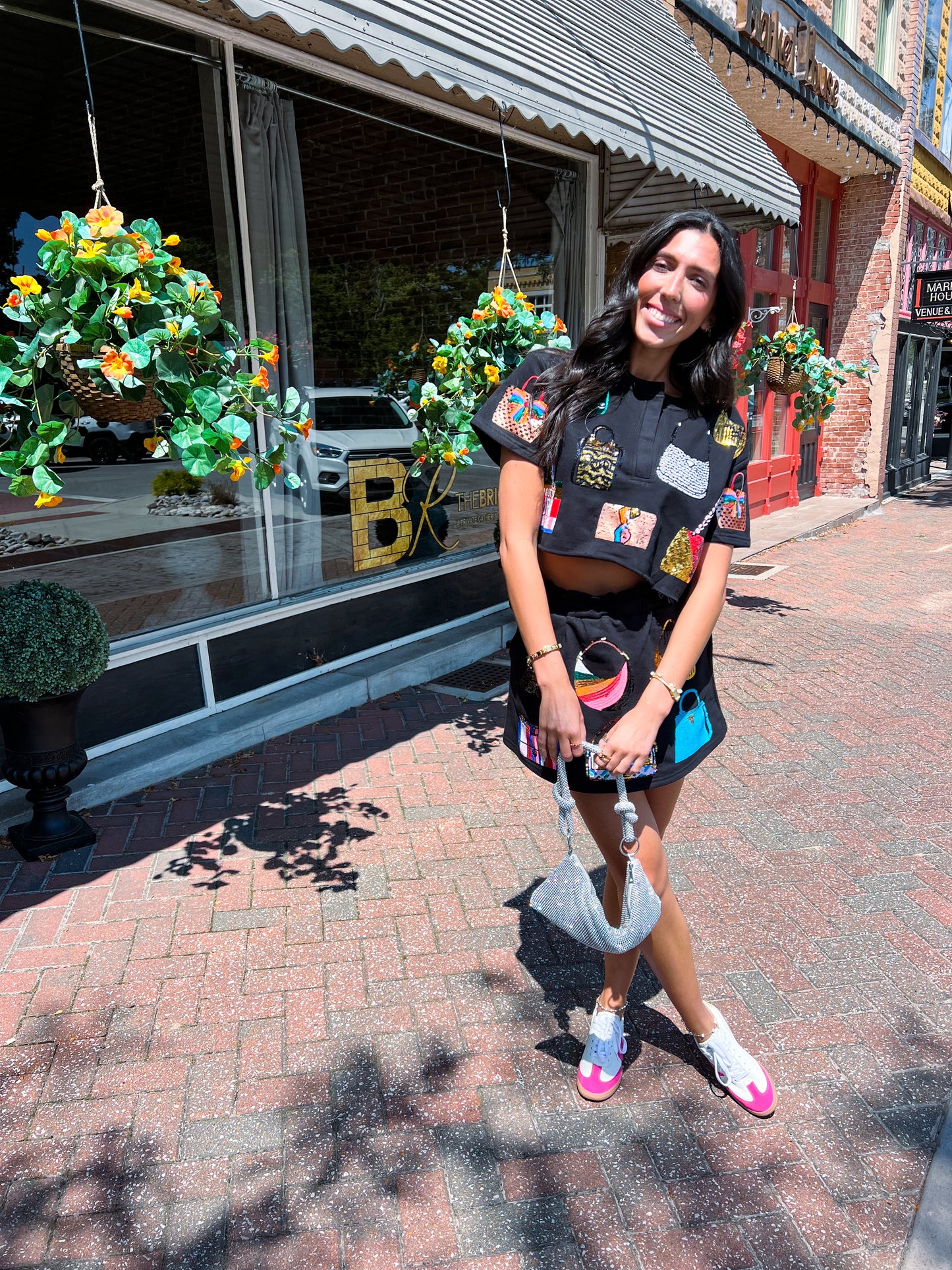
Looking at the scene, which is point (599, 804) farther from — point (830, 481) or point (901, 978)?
point (830, 481)

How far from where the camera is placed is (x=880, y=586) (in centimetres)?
855

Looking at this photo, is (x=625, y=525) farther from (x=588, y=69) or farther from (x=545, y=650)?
(x=588, y=69)

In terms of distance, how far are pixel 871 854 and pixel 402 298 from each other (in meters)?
5.24

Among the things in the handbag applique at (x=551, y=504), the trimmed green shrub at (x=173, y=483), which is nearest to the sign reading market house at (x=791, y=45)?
the trimmed green shrub at (x=173, y=483)

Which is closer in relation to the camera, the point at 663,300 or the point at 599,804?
the point at 663,300

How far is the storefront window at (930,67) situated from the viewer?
48.2 feet

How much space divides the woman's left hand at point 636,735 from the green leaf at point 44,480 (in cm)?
173

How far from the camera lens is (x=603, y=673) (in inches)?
81.1

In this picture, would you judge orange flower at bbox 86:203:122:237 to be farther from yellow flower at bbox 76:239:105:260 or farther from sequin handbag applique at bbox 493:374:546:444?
sequin handbag applique at bbox 493:374:546:444

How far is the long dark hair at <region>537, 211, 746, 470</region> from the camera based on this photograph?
2.00 m

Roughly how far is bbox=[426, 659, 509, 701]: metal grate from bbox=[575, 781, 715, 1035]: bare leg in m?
3.03

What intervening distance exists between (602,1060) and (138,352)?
2.35 metres

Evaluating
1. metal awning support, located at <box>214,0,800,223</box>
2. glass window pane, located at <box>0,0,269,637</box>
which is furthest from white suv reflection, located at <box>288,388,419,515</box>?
metal awning support, located at <box>214,0,800,223</box>

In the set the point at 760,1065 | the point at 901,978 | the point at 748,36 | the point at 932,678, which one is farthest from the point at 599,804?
the point at 748,36
